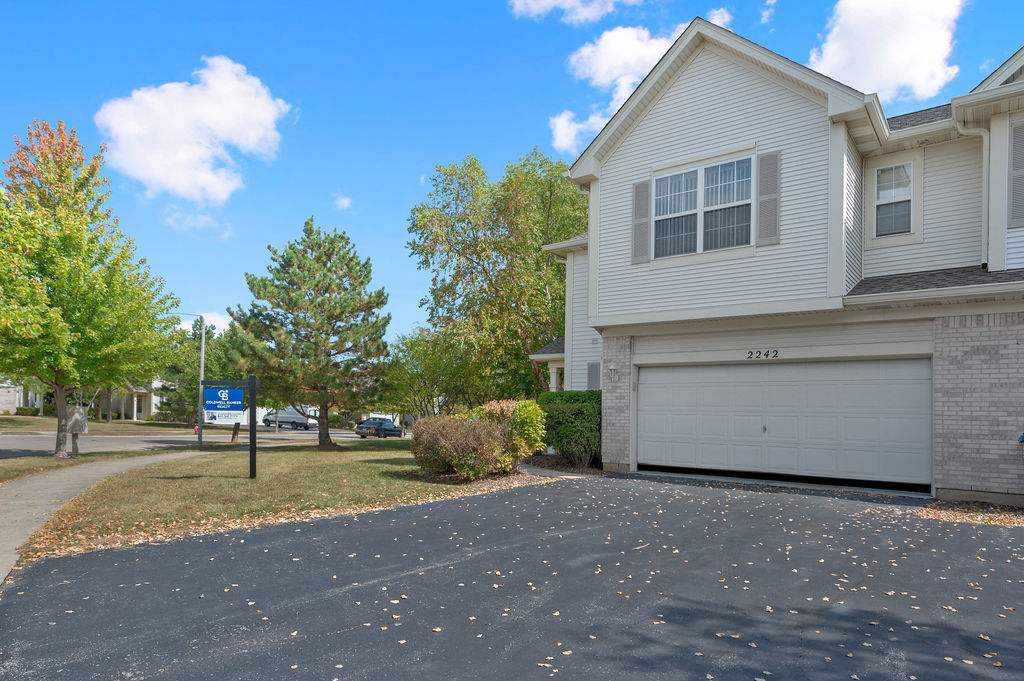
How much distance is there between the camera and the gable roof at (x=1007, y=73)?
37.4ft

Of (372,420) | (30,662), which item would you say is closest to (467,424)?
(30,662)

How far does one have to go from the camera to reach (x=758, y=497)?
1111 cm

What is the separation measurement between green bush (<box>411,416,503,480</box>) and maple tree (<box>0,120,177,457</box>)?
9.89 m

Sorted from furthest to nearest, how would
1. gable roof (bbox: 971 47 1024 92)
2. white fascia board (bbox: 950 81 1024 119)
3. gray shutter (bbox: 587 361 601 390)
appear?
gray shutter (bbox: 587 361 601 390) → gable roof (bbox: 971 47 1024 92) → white fascia board (bbox: 950 81 1024 119)

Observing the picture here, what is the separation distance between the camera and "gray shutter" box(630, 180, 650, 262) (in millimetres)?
14219

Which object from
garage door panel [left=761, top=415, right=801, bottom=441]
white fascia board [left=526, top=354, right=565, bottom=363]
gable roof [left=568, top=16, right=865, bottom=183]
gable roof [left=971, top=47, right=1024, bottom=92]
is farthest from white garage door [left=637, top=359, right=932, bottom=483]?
white fascia board [left=526, top=354, right=565, bottom=363]

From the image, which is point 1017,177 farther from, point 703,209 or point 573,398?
point 573,398

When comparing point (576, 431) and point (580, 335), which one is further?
point (580, 335)

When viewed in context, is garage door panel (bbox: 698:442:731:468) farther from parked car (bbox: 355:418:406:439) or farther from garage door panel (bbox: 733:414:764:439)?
parked car (bbox: 355:418:406:439)

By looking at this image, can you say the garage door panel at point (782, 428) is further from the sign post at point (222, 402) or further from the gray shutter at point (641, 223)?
the sign post at point (222, 402)

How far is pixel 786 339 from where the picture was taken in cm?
1281

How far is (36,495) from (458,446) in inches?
316

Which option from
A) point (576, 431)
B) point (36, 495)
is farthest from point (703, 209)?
point (36, 495)

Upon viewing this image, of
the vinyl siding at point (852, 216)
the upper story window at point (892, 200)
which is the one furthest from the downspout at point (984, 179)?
the vinyl siding at point (852, 216)
